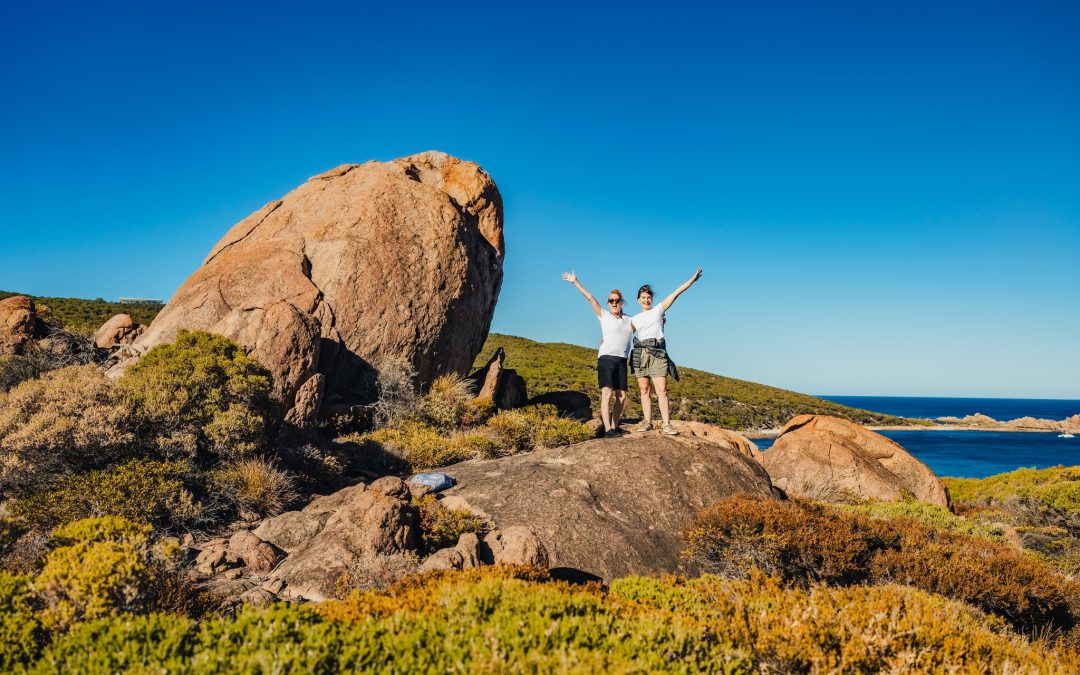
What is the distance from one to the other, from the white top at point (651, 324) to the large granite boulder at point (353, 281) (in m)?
6.43

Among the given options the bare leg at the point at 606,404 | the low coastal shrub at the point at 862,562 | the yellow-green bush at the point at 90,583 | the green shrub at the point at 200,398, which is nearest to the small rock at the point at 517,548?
the low coastal shrub at the point at 862,562

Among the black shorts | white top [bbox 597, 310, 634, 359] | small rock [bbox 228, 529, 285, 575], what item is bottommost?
small rock [bbox 228, 529, 285, 575]

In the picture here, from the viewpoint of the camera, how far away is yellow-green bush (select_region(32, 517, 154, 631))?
4.12 m

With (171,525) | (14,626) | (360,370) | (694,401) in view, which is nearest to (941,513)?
(360,370)

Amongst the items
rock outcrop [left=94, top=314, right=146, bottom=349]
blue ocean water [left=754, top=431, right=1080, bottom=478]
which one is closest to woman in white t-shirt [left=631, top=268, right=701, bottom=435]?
rock outcrop [left=94, top=314, right=146, bottom=349]

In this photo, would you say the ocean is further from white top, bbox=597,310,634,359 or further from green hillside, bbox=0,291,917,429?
white top, bbox=597,310,634,359

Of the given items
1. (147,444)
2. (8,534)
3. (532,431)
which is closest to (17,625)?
(8,534)

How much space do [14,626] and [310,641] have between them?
203 cm

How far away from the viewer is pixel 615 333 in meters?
11.5

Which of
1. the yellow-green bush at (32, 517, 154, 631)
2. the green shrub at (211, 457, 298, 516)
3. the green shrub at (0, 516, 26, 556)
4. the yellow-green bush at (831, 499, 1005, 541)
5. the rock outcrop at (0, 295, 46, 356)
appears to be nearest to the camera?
the yellow-green bush at (32, 517, 154, 631)

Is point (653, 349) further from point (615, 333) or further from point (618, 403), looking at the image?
point (618, 403)

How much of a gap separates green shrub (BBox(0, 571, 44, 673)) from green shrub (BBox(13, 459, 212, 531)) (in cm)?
290

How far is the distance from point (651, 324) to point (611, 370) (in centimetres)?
120

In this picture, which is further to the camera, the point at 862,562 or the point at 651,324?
the point at 651,324
